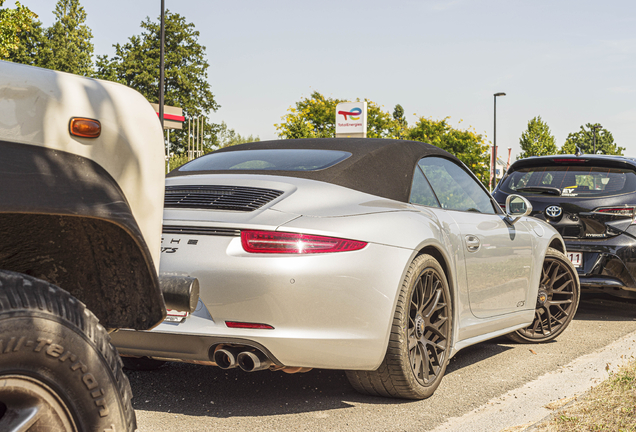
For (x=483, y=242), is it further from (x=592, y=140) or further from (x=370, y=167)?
(x=592, y=140)

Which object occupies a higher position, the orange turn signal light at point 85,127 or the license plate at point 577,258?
the orange turn signal light at point 85,127

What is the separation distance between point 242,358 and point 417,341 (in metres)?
1.09

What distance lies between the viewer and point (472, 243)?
4688 mm

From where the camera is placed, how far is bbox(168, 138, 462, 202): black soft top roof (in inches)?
162

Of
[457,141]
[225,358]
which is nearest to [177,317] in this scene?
[225,358]

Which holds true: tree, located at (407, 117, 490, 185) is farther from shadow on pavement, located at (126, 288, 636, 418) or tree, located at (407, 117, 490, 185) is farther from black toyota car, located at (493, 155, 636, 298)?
shadow on pavement, located at (126, 288, 636, 418)

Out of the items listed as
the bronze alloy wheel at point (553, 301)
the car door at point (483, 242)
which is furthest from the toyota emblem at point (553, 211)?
the car door at point (483, 242)

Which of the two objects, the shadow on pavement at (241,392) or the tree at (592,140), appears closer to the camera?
the shadow on pavement at (241,392)

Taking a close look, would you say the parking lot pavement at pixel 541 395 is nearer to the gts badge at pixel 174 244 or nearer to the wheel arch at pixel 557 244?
the wheel arch at pixel 557 244

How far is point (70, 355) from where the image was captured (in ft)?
5.98

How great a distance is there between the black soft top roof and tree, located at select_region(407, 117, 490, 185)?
31.4m

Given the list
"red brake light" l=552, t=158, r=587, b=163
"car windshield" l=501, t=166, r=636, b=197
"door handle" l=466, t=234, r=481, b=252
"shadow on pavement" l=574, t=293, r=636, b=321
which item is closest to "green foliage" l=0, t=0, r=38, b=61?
"car windshield" l=501, t=166, r=636, b=197

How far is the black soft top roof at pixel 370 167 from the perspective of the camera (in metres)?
4.11

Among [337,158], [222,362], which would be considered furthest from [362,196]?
[222,362]
